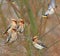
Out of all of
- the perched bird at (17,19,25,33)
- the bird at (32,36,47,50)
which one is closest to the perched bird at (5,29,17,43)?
the perched bird at (17,19,25,33)

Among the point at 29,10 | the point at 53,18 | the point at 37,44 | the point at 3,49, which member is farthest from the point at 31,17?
the point at 53,18

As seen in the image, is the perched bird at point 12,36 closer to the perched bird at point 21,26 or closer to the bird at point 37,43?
the perched bird at point 21,26

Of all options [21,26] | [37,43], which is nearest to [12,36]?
[21,26]

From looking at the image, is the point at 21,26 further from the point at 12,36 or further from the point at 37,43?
the point at 37,43

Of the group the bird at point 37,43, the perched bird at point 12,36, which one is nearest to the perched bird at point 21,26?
the perched bird at point 12,36

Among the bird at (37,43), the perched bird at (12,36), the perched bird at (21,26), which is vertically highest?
the perched bird at (21,26)

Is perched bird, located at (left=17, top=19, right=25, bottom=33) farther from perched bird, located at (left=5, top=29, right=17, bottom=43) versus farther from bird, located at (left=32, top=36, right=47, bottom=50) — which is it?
bird, located at (left=32, top=36, right=47, bottom=50)

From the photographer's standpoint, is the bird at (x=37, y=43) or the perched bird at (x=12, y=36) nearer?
the perched bird at (x=12, y=36)

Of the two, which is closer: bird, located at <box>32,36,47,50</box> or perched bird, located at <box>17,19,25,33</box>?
perched bird, located at <box>17,19,25,33</box>

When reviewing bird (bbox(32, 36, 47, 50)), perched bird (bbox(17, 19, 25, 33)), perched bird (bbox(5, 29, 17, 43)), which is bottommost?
bird (bbox(32, 36, 47, 50))

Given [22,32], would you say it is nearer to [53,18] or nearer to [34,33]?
[34,33]

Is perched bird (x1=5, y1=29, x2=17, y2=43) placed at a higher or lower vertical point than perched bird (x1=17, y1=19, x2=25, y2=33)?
lower
